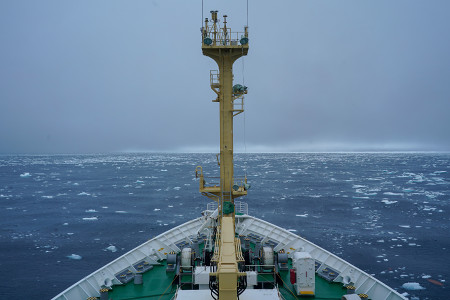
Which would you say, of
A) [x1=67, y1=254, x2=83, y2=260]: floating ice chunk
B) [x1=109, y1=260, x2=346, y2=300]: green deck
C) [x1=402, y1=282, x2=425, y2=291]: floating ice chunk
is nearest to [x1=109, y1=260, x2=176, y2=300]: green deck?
[x1=109, y1=260, x2=346, y2=300]: green deck

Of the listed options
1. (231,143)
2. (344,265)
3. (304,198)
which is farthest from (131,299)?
(304,198)

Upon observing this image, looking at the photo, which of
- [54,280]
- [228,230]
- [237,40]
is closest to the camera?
[228,230]

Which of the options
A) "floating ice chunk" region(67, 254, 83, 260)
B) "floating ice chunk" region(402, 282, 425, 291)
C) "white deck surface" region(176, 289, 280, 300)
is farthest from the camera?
"floating ice chunk" region(67, 254, 83, 260)

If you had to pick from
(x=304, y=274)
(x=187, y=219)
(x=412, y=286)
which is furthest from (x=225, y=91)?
(x=187, y=219)

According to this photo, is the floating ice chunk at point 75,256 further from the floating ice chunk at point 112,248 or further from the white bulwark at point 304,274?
the white bulwark at point 304,274

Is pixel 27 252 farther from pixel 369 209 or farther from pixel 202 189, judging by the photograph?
pixel 369 209

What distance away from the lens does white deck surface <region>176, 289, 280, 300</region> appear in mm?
7891

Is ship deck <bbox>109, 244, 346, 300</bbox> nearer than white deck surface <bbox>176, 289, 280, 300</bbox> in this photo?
No

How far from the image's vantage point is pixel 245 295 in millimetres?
7996

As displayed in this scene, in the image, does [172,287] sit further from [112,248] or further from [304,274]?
[112,248]

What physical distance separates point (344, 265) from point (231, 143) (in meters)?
6.53

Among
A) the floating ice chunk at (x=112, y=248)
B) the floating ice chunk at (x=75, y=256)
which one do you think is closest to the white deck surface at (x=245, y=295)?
the floating ice chunk at (x=75, y=256)

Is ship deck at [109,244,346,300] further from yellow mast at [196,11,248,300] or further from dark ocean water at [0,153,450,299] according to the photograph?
dark ocean water at [0,153,450,299]

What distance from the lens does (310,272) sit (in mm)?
10078
